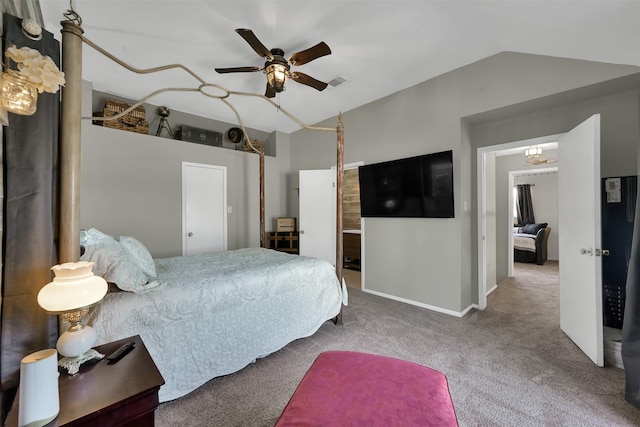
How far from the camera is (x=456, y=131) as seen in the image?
3047 mm

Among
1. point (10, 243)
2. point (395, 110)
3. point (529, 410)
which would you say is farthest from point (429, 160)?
point (10, 243)

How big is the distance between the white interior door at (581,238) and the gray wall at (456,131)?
410 millimetres

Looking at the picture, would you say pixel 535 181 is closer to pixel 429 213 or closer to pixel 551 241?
pixel 551 241

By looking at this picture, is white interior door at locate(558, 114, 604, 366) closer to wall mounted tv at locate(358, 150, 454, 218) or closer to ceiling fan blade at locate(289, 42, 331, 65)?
wall mounted tv at locate(358, 150, 454, 218)

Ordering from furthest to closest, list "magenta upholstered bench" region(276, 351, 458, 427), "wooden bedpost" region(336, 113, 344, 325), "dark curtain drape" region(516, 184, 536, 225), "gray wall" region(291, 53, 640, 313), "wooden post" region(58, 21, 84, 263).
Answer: "dark curtain drape" region(516, 184, 536, 225) < "wooden bedpost" region(336, 113, 344, 325) < "gray wall" region(291, 53, 640, 313) < "wooden post" region(58, 21, 84, 263) < "magenta upholstered bench" region(276, 351, 458, 427)

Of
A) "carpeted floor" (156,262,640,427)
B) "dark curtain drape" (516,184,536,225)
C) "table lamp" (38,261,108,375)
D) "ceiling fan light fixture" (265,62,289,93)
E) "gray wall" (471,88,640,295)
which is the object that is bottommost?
"carpeted floor" (156,262,640,427)

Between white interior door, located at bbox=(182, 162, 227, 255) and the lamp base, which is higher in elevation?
white interior door, located at bbox=(182, 162, 227, 255)

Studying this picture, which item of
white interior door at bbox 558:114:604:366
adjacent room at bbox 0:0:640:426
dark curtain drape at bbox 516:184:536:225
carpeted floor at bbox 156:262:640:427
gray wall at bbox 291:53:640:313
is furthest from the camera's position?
dark curtain drape at bbox 516:184:536:225

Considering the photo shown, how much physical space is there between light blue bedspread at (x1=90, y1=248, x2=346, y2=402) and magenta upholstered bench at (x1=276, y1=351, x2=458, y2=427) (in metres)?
0.90

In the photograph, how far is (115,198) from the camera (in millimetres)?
3402

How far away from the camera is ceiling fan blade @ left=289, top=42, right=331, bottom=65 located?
2068 mm

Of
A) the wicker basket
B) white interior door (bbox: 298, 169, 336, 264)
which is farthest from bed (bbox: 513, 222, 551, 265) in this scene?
the wicker basket

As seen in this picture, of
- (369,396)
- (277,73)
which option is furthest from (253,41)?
(369,396)

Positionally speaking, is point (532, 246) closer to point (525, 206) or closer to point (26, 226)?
point (525, 206)
